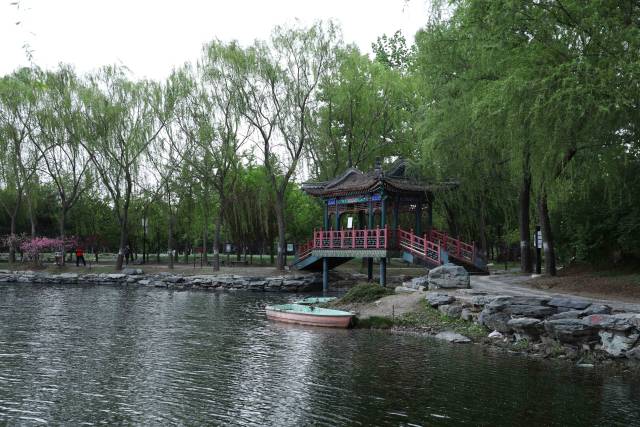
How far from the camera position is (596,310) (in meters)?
13.8

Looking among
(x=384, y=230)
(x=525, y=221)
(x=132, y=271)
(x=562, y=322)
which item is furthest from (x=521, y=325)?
(x=132, y=271)

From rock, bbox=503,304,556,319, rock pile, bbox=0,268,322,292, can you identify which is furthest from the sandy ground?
rock pile, bbox=0,268,322,292

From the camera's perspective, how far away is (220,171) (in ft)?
128

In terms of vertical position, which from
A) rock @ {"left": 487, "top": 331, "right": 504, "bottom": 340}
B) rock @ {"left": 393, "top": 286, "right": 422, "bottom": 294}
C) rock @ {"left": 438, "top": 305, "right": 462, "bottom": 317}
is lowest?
rock @ {"left": 487, "top": 331, "right": 504, "bottom": 340}

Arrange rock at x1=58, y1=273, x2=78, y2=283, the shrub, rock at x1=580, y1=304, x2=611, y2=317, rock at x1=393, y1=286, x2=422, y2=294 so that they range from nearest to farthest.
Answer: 1. rock at x1=580, y1=304, x2=611, y2=317
2. the shrub
3. rock at x1=393, y1=286, x2=422, y2=294
4. rock at x1=58, y1=273, x2=78, y2=283

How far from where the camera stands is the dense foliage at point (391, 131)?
14.9 m

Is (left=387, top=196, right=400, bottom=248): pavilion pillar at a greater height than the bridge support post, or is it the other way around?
(left=387, top=196, right=400, bottom=248): pavilion pillar

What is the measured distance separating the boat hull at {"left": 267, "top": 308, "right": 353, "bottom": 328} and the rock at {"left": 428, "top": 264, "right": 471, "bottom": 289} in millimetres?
4449

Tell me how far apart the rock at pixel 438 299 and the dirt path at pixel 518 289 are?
1.79 metres

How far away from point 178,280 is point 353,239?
13.2 m

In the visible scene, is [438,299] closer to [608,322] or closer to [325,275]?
[608,322]

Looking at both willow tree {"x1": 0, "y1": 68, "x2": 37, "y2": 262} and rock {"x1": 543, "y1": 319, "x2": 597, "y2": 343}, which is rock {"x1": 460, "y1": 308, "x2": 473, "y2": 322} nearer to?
rock {"x1": 543, "y1": 319, "x2": 597, "y2": 343}

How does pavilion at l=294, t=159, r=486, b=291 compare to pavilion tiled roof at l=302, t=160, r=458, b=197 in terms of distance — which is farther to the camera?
pavilion tiled roof at l=302, t=160, r=458, b=197

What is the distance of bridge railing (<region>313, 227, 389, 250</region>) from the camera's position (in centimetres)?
2789
